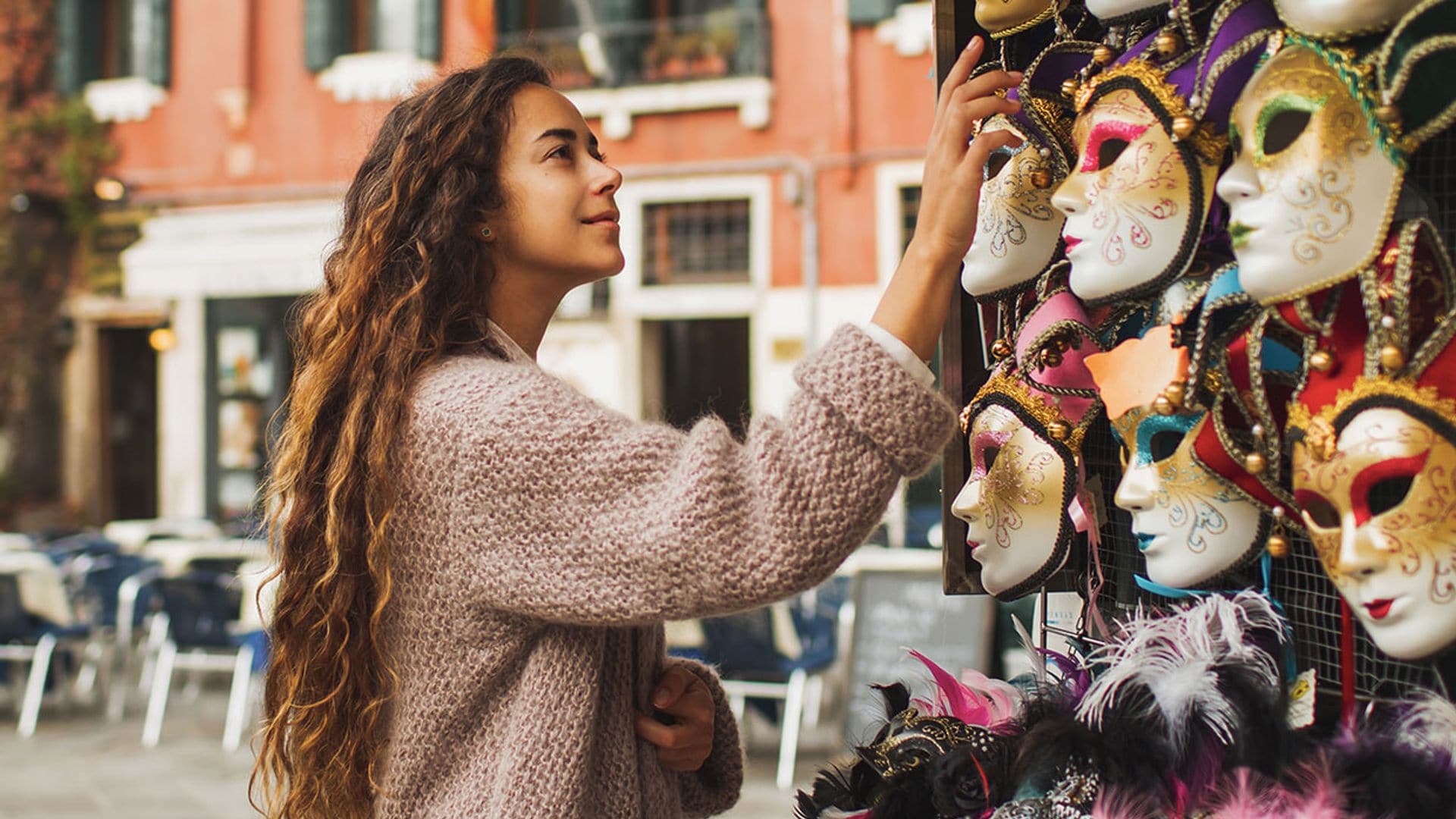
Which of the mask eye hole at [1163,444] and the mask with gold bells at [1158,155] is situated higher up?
the mask with gold bells at [1158,155]

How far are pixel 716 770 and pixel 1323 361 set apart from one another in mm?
889

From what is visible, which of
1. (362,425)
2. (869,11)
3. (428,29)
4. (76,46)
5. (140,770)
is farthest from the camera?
(76,46)

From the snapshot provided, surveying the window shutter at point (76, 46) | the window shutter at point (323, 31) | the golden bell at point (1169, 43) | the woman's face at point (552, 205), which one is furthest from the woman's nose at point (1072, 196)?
the window shutter at point (76, 46)

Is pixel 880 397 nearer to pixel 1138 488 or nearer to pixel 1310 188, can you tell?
pixel 1138 488

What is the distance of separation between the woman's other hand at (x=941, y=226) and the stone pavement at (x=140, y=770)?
3.60 m

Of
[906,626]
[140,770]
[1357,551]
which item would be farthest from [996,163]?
[140,770]

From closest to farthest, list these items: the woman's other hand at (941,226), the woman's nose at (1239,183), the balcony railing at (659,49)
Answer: the woman's nose at (1239,183) → the woman's other hand at (941,226) → the balcony railing at (659,49)

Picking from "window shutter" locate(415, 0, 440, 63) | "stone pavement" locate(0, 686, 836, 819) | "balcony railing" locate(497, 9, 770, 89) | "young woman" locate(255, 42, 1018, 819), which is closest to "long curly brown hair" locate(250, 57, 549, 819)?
"young woman" locate(255, 42, 1018, 819)

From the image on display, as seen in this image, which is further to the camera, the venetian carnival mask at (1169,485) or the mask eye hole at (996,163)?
the mask eye hole at (996,163)

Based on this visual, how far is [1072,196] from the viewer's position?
1.10 m

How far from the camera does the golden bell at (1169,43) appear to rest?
3.44 ft

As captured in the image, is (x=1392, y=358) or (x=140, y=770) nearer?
(x=1392, y=358)

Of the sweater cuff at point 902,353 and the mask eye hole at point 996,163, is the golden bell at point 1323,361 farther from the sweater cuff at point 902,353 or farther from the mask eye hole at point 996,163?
the mask eye hole at point 996,163

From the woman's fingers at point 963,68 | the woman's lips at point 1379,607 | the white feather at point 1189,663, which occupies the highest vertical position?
the woman's fingers at point 963,68
